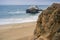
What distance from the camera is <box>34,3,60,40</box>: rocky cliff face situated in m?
3.78

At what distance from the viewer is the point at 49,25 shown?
4.00 metres

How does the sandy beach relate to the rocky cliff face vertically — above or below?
below

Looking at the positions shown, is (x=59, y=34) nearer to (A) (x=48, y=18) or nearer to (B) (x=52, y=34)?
(B) (x=52, y=34)

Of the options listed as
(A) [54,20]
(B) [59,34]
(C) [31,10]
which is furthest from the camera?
(C) [31,10]

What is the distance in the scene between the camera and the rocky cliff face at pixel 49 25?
378cm

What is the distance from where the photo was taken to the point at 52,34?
3820mm

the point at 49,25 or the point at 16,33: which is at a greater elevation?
the point at 49,25

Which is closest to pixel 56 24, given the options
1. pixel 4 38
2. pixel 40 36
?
pixel 40 36

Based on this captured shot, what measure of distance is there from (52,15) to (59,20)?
0.25 metres

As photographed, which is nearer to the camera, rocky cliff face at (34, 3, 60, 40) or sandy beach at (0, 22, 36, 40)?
rocky cliff face at (34, 3, 60, 40)

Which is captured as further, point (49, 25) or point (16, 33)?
point (16, 33)

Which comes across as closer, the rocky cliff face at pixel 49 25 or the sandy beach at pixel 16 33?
the rocky cliff face at pixel 49 25

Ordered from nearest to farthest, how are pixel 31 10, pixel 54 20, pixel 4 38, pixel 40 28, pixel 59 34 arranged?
pixel 59 34 → pixel 54 20 → pixel 40 28 → pixel 4 38 → pixel 31 10

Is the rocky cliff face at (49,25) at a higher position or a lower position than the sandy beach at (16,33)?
higher
